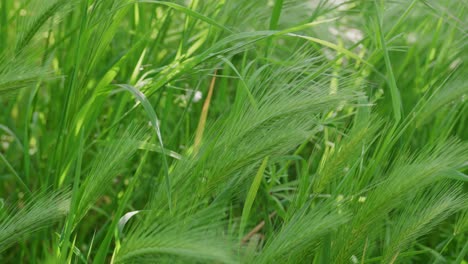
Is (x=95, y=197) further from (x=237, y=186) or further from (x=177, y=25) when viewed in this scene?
(x=177, y=25)

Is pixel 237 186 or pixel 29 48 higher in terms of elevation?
pixel 29 48

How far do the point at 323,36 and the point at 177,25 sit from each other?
589mm

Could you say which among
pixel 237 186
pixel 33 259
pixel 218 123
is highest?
pixel 218 123

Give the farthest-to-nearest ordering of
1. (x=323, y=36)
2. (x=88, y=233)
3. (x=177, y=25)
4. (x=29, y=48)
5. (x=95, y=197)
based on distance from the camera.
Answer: (x=177, y=25) < (x=88, y=233) < (x=323, y=36) < (x=29, y=48) < (x=95, y=197)

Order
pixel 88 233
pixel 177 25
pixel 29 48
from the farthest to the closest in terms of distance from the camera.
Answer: pixel 177 25
pixel 88 233
pixel 29 48

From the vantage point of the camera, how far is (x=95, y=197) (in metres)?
1.05

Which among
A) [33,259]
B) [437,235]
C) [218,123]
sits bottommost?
[437,235]

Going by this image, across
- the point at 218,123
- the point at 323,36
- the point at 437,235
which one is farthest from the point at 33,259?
the point at 437,235

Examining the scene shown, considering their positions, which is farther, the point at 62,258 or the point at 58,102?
the point at 58,102

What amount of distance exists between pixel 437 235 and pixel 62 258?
1.00m

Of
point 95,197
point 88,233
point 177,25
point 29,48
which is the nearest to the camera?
point 95,197

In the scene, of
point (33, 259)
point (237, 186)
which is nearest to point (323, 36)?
point (237, 186)

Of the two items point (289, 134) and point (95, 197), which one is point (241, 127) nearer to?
point (289, 134)

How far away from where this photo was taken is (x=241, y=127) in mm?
1062
